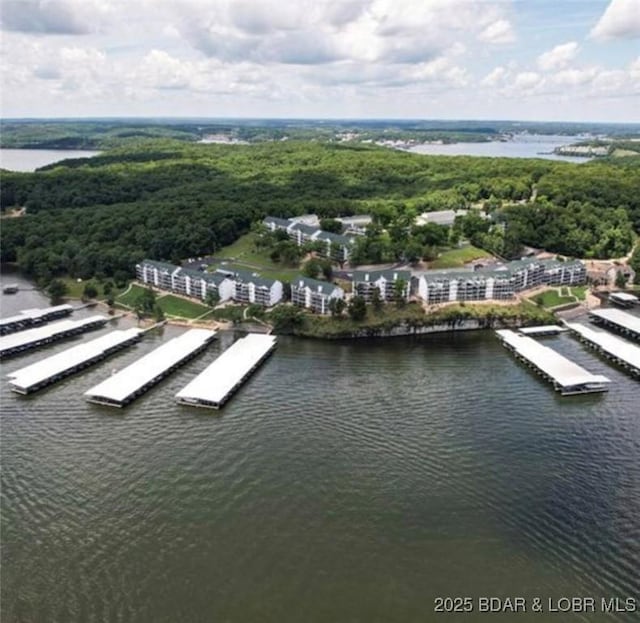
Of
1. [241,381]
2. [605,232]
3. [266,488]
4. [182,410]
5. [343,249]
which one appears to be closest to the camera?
[266,488]

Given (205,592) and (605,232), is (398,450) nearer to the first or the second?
(205,592)

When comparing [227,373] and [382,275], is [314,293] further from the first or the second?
[227,373]

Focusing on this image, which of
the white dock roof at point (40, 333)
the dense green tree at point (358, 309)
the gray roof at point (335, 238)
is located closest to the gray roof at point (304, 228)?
the gray roof at point (335, 238)

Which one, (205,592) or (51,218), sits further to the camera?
(51,218)

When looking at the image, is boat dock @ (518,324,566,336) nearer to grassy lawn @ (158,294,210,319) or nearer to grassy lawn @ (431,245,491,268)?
grassy lawn @ (431,245,491,268)

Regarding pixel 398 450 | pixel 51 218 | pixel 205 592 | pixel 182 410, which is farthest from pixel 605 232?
pixel 51 218

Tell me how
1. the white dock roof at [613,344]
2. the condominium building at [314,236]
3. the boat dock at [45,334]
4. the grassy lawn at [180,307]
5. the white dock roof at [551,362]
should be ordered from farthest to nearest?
the condominium building at [314,236] < the grassy lawn at [180,307] < the boat dock at [45,334] < the white dock roof at [613,344] < the white dock roof at [551,362]

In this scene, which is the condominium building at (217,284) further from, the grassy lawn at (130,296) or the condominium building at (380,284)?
the condominium building at (380,284)
